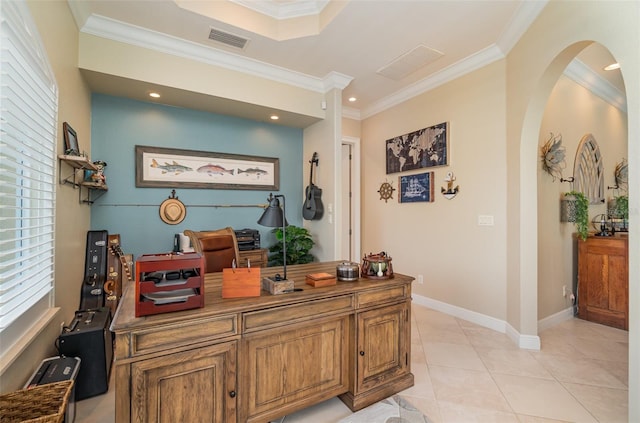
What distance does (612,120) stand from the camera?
3.92 meters

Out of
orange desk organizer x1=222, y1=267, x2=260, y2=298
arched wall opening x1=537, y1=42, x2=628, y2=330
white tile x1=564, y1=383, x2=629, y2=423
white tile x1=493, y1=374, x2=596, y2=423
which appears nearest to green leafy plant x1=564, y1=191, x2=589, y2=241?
arched wall opening x1=537, y1=42, x2=628, y2=330

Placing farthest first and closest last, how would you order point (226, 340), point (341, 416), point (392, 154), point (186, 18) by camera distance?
point (392, 154), point (186, 18), point (341, 416), point (226, 340)

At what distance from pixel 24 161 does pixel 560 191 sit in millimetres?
4767

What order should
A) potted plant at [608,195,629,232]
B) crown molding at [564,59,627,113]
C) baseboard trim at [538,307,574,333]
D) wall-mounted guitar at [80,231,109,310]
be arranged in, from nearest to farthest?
wall-mounted guitar at [80,231,109,310]
baseboard trim at [538,307,574,333]
crown molding at [564,59,627,113]
potted plant at [608,195,629,232]

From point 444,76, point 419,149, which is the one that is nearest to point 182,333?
point 419,149

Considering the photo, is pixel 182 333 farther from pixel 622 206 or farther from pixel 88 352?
pixel 622 206

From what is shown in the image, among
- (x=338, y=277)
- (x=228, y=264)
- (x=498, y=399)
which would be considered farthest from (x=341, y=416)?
(x=228, y=264)

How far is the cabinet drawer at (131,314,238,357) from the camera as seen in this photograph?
118cm

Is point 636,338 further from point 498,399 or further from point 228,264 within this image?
point 228,264

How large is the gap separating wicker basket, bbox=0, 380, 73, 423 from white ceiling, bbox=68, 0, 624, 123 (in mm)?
2732

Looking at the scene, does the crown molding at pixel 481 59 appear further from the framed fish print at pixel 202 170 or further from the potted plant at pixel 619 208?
the potted plant at pixel 619 208

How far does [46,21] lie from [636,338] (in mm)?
3930

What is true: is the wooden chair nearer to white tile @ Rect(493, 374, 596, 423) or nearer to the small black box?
the small black box

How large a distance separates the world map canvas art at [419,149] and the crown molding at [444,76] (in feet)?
1.79
